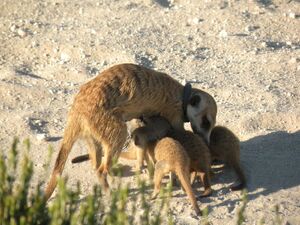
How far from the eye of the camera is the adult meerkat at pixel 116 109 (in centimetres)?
564

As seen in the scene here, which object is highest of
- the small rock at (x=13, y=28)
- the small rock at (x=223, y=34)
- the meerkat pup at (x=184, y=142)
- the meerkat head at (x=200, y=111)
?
the small rock at (x=13, y=28)

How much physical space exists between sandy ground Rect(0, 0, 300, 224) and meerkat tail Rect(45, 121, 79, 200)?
0.34m

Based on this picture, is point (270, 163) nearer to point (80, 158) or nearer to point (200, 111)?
point (200, 111)

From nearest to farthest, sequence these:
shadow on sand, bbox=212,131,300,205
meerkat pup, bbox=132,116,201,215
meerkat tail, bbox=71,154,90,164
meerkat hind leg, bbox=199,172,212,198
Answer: meerkat pup, bbox=132,116,201,215 → meerkat hind leg, bbox=199,172,212,198 → shadow on sand, bbox=212,131,300,205 → meerkat tail, bbox=71,154,90,164

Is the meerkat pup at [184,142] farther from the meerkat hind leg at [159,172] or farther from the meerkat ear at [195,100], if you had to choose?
the meerkat ear at [195,100]

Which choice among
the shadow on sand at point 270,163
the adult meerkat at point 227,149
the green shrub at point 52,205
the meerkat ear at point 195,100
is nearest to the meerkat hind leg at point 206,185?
the shadow on sand at point 270,163

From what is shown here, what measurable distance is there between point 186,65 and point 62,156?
2918 millimetres

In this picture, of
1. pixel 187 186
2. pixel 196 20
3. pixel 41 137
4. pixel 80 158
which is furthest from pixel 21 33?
pixel 187 186

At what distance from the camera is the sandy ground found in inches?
233

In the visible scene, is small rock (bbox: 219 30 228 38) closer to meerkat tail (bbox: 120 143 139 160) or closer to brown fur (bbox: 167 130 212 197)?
meerkat tail (bbox: 120 143 139 160)

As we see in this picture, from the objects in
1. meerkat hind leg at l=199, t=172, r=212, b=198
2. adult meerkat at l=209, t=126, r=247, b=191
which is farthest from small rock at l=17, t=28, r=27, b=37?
meerkat hind leg at l=199, t=172, r=212, b=198

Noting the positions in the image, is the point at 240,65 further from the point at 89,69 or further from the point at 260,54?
the point at 89,69

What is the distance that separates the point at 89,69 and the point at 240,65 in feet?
5.32

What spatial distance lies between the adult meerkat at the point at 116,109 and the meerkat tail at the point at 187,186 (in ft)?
1.90
